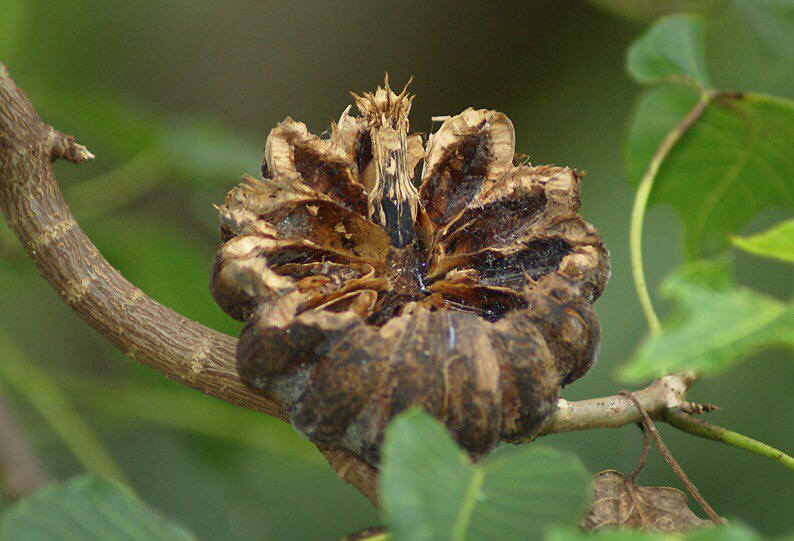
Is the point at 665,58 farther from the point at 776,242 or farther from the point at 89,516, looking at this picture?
the point at 89,516

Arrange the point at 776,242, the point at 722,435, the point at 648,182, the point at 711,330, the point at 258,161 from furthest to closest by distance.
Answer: the point at 258,161 < the point at 648,182 < the point at 722,435 < the point at 776,242 < the point at 711,330

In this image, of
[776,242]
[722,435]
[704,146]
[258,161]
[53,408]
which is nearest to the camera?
[776,242]

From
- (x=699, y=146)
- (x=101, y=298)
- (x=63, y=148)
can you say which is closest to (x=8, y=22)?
(x=63, y=148)

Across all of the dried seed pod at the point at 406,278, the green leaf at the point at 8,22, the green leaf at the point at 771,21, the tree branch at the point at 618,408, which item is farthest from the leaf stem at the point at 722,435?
the green leaf at the point at 8,22

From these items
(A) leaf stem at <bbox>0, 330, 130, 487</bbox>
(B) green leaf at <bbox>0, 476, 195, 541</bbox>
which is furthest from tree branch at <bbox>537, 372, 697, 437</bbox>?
(A) leaf stem at <bbox>0, 330, 130, 487</bbox>

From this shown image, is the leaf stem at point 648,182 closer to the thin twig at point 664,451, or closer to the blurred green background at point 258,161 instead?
the thin twig at point 664,451

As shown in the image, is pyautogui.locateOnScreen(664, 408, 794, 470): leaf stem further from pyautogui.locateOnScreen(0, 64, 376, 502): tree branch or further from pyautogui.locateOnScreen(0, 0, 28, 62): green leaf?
pyautogui.locateOnScreen(0, 0, 28, 62): green leaf
